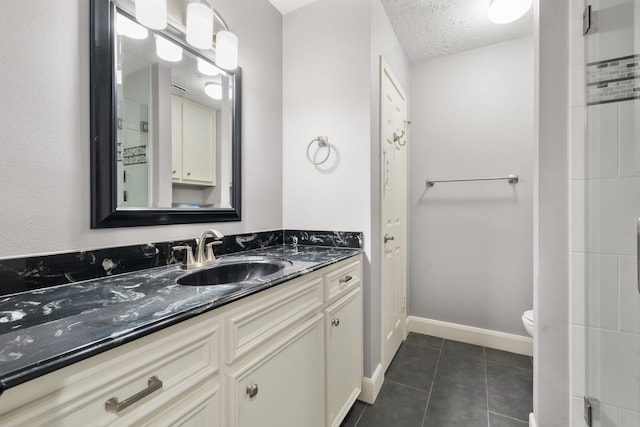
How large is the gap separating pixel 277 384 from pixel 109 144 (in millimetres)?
1072

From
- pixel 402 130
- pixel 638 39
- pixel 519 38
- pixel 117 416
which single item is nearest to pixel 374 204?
pixel 402 130

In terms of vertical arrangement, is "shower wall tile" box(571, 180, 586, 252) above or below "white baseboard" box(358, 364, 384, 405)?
above

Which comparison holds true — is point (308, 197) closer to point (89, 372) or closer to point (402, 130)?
point (402, 130)

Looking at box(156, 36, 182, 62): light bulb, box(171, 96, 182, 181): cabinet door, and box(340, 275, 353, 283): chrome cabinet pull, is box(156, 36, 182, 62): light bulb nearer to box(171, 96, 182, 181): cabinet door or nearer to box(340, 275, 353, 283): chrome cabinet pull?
box(171, 96, 182, 181): cabinet door

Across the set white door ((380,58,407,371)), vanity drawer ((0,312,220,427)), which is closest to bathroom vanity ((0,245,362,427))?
vanity drawer ((0,312,220,427))

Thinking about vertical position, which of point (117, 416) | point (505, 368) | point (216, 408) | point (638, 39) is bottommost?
point (505, 368)

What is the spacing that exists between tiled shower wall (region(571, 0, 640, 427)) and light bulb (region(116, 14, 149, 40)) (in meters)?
1.73

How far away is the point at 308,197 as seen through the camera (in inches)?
74.6

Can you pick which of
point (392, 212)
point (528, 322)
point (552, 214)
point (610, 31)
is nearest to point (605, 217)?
point (552, 214)

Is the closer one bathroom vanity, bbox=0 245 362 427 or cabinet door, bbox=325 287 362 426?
bathroom vanity, bbox=0 245 362 427

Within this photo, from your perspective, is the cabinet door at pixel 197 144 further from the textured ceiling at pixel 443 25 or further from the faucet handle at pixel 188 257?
the textured ceiling at pixel 443 25

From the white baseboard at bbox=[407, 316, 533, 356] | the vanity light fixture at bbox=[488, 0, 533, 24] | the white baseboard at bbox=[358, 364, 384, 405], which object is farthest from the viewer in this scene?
the white baseboard at bbox=[407, 316, 533, 356]

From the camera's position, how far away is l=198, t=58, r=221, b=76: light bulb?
4.68ft

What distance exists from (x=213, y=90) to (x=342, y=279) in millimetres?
1220
